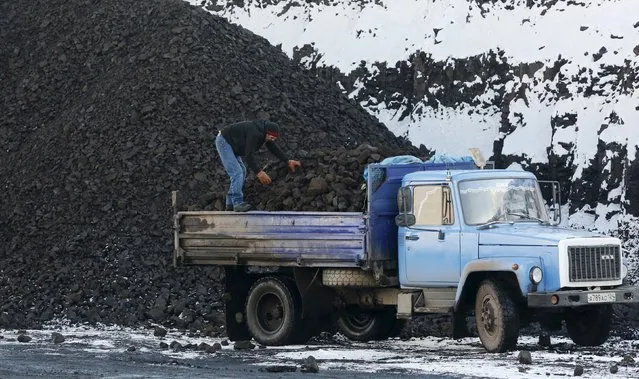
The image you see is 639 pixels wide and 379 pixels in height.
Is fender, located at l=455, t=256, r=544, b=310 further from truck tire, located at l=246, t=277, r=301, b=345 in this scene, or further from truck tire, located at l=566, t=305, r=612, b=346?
truck tire, located at l=246, t=277, r=301, b=345

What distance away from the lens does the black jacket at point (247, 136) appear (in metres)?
20.8

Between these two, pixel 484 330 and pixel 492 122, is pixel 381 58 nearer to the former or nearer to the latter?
pixel 492 122

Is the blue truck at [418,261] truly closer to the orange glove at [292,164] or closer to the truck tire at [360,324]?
the truck tire at [360,324]

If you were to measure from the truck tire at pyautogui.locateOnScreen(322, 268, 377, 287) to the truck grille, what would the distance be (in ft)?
9.66

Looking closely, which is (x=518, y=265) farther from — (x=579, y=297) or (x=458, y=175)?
(x=458, y=175)

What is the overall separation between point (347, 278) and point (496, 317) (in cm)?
259

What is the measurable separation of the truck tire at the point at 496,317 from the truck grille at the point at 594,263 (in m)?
0.84

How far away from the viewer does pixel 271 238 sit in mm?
19422

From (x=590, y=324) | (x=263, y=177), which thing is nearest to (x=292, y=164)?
(x=263, y=177)

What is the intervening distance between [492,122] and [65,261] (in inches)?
419

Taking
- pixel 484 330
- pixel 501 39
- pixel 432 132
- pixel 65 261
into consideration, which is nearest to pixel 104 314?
pixel 65 261

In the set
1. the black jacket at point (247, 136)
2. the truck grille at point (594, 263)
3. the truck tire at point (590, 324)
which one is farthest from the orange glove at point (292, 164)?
the truck grille at point (594, 263)

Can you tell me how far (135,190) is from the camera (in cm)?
2791

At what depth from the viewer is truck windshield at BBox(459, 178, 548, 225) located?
1792 centimetres
